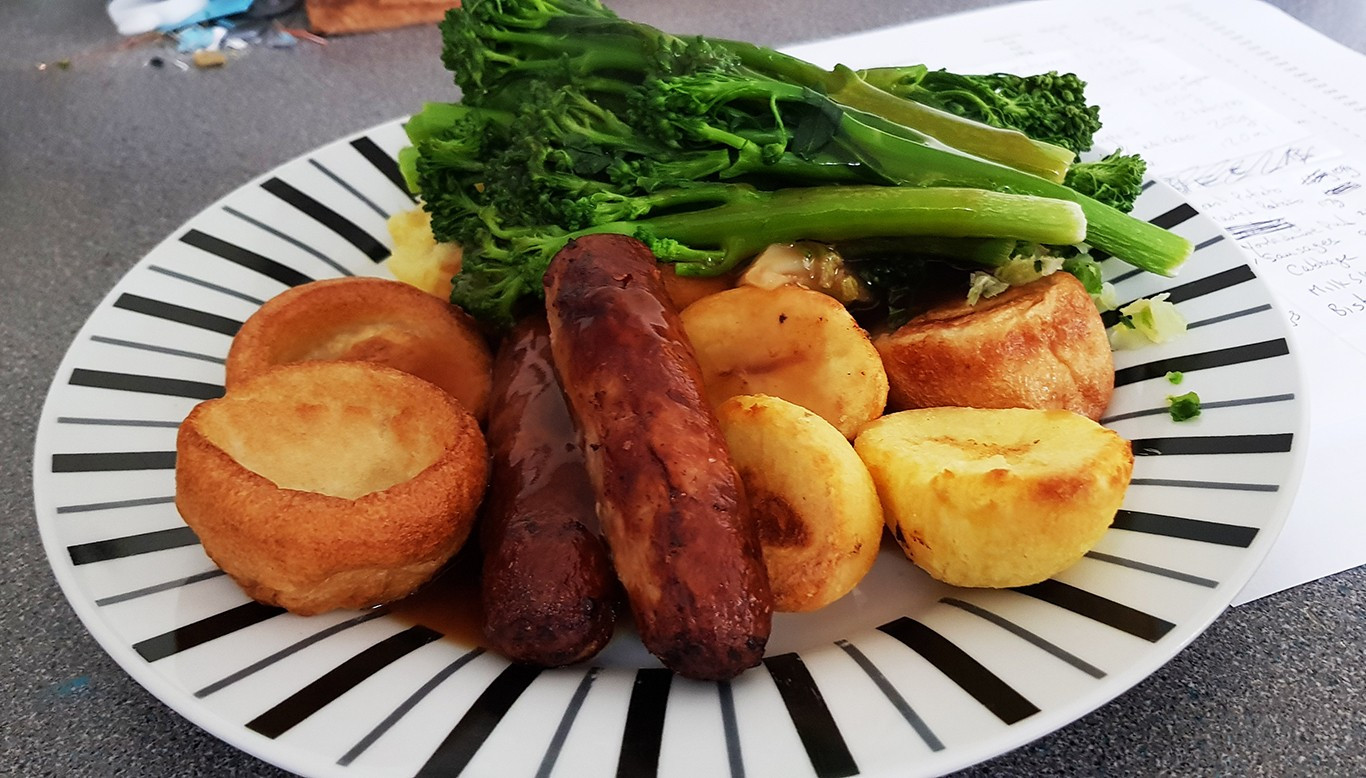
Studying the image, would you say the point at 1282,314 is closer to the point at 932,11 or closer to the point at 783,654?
the point at 783,654

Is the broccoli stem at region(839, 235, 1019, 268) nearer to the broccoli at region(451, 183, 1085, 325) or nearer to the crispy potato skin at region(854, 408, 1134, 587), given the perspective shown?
the broccoli at region(451, 183, 1085, 325)

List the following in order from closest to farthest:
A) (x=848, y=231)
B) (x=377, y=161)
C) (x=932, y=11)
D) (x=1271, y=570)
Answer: (x=1271, y=570)
(x=848, y=231)
(x=377, y=161)
(x=932, y=11)

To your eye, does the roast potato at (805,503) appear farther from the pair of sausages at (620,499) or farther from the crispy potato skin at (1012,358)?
the crispy potato skin at (1012,358)

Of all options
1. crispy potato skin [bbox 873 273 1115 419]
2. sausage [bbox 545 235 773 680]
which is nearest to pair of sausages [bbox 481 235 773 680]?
sausage [bbox 545 235 773 680]

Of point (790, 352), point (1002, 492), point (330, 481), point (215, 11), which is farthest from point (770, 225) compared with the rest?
point (215, 11)

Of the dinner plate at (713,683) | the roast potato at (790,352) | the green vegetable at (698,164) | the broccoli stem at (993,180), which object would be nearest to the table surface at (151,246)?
the dinner plate at (713,683)

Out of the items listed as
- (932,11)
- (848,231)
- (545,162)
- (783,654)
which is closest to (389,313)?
(545,162)
